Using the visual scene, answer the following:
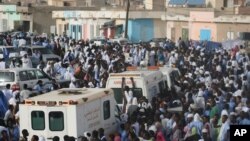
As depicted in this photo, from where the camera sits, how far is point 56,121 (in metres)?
13.0

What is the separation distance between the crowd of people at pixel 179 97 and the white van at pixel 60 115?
348 mm

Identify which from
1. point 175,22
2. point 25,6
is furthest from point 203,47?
point 25,6

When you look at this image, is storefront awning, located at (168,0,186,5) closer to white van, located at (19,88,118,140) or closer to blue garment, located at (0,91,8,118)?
blue garment, located at (0,91,8,118)

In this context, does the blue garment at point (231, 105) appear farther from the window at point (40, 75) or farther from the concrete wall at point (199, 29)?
the concrete wall at point (199, 29)

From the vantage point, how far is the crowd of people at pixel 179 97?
1302 centimetres

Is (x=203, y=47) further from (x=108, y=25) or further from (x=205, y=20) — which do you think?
(x=108, y=25)

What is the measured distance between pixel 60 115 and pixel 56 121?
0.14m

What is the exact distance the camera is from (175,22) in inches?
1799

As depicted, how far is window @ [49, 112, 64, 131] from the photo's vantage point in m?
12.9

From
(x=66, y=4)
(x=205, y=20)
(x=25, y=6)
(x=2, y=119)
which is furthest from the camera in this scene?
(x=66, y=4)

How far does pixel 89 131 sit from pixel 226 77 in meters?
7.69

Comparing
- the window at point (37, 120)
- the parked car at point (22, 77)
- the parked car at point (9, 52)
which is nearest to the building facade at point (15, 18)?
the parked car at point (9, 52)

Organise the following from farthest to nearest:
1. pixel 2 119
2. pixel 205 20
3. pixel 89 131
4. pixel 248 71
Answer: pixel 205 20 < pixel 248 71 < pixel 2 119 < pixel 89 131

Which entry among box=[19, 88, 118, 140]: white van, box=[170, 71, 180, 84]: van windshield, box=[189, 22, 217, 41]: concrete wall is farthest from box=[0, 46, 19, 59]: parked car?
box=[189, 22, 217, 41]: concrete wall
